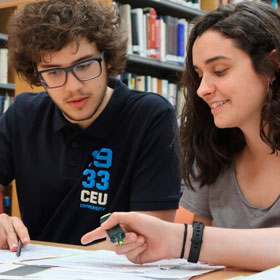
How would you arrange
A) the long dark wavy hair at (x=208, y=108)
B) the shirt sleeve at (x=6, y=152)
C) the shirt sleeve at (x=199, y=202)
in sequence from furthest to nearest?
the shirt sleeve at (x=6, y=152) → the shirt sleeve at (x=199, y=202) → the long dark wavy hair at (x=208, y=108)

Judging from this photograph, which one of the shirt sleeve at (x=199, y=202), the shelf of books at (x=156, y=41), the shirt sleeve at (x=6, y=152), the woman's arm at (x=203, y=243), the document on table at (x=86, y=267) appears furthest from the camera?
the shelf of books at (x=156, y=41)

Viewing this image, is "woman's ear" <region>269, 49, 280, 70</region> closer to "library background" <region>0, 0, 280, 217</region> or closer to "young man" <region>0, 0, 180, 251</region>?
"young man" <region>0, 0, 180, 251</region>

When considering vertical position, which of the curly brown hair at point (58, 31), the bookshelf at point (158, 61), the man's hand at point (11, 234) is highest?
the bookshelf at point (158, 61)

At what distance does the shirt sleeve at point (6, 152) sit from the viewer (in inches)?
62.7

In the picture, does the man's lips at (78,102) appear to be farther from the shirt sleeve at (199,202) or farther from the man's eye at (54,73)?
the shirt sleeve at (199,202)

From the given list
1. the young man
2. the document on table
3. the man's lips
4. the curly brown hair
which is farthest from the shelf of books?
the document on table

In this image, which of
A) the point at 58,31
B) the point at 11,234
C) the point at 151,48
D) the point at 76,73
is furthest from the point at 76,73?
the point at 151,48

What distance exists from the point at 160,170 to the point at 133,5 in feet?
6.09

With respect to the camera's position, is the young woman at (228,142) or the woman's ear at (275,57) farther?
the woman's ear at (275,57)

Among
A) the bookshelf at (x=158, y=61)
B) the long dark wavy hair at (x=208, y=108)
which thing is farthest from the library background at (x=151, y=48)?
the long dark wavy hair at (x=208, y=108)

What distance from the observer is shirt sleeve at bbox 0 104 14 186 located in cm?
159

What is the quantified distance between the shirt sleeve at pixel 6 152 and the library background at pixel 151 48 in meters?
1.10

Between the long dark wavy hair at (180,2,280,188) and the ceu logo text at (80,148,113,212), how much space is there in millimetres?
252

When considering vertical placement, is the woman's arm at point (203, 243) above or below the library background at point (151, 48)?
below
